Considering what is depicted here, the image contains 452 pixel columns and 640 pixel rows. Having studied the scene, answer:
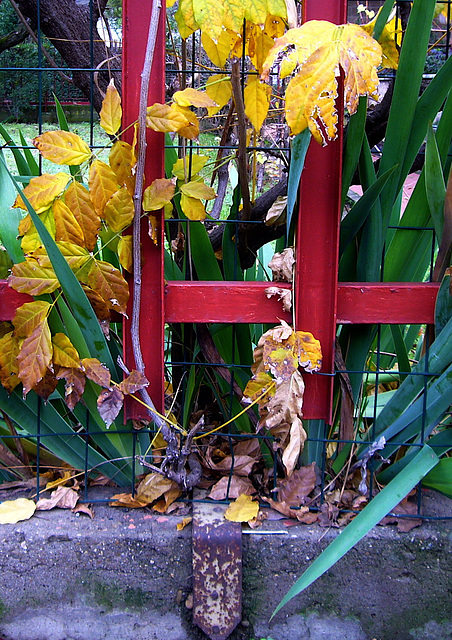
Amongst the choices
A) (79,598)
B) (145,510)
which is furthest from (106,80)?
(79,598)

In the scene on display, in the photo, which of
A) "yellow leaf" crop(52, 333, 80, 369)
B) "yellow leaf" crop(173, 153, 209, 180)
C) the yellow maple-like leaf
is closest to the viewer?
the yellow maple-like leaf

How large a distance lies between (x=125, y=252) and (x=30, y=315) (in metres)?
0.28

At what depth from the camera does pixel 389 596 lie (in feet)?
5.39

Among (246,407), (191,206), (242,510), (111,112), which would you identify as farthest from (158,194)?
(242,510)

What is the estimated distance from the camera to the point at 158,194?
1.51 metres

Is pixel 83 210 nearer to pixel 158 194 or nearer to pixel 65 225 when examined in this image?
pixel 65 225

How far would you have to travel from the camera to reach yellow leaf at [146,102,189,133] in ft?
4.73

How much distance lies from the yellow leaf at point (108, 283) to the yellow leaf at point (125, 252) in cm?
4

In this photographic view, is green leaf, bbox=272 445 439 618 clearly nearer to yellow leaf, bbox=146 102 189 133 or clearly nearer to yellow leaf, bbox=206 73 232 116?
yellow leaf, bbox=146 102 189 133

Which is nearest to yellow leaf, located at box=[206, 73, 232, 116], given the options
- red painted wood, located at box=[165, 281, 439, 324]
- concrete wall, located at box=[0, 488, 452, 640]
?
red painted wood, located at box=[165, 281, 439, 324]

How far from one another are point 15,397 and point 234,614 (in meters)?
0.81

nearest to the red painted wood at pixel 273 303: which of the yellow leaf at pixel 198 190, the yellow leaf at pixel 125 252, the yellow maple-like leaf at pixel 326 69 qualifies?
the yellow leaf at pixel 125 252

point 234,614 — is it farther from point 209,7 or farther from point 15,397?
point 209,7

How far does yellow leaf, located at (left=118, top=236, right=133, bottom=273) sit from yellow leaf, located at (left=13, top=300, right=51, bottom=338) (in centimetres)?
21
